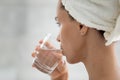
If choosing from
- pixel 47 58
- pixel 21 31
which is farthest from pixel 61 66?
pixel 21 31

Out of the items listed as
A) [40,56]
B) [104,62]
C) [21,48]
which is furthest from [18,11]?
[104,62]

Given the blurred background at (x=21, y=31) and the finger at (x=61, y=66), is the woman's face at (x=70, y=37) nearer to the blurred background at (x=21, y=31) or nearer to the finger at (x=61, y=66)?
the finger at (x=61, y=66)

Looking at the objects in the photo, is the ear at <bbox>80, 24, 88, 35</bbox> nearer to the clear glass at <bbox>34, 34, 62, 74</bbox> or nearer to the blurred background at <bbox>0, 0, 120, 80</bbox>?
the clear glass at <bbox>34, 34, 62, 74</bbox>

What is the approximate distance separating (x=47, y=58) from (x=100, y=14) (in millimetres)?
333

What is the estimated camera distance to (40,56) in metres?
1.10

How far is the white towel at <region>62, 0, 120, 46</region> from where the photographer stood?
2.89ft

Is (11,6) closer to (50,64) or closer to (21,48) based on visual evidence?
(21,48)

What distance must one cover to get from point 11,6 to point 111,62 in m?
0.66

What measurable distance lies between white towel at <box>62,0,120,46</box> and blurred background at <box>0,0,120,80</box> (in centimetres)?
49

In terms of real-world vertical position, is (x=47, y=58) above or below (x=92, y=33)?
below

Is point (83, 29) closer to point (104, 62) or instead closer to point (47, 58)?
point (104, 62)

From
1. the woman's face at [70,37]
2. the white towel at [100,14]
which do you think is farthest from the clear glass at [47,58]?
the white towel at [100,14]

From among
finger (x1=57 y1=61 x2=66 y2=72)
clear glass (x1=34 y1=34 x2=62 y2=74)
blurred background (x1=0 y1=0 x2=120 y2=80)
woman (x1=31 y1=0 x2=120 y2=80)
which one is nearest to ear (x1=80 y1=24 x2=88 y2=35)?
woman (x1=31 y1=0 x2=120 y2=80)

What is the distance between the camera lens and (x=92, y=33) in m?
0.91
